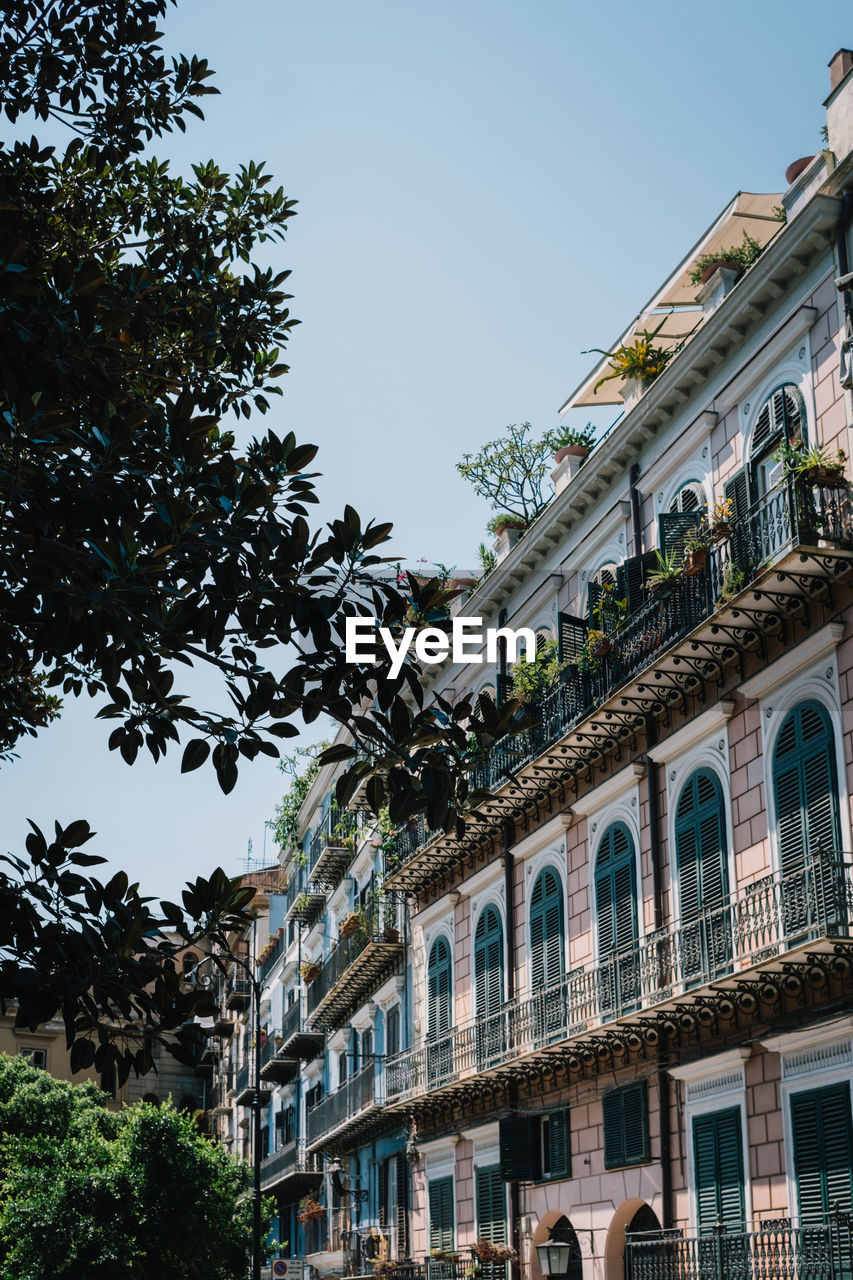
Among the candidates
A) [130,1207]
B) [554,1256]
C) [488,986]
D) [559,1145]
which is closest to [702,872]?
[554,1256]

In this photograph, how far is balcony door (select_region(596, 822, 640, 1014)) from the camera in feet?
61.5

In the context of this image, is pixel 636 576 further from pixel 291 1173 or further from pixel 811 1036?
pixel 291 1173

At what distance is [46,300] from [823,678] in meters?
10.8

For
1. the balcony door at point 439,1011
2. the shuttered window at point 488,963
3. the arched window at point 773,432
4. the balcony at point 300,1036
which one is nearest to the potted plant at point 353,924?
the balcony door at point 439,1011

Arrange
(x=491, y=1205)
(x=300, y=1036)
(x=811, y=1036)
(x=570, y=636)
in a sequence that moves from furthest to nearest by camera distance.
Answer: (x=300, y=1036)
(x=491, y=1205)
(x=570, y=636)
(x=811, y=1036)

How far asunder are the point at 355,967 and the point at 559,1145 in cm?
1245

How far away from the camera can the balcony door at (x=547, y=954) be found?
21.3 m

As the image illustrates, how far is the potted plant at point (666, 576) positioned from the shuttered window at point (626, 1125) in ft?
19.4

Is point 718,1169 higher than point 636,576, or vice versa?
point 636,576

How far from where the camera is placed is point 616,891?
20.4 m

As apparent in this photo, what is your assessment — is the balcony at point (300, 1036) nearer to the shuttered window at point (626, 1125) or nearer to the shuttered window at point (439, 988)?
the shuttered window at point (439, 988)

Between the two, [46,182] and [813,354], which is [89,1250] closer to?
[813,354]

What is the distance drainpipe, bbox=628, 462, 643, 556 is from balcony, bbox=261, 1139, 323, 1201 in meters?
25.7

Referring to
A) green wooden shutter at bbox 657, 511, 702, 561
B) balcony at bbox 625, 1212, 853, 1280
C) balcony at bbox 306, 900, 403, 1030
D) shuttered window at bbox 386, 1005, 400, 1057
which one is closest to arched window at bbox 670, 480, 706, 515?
green wooden shutter at bbox 657, 511, 702, 561
